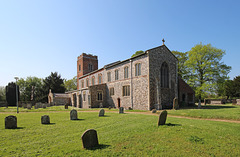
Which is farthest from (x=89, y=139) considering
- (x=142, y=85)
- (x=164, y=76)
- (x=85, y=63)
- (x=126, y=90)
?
(x=85, y=63)

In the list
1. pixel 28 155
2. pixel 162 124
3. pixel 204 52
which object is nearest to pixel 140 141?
pixel 162 124

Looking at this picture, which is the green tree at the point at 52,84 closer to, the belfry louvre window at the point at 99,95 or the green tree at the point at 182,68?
the belfry louvre window at the point at 99,95

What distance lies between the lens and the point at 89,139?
550 centimetres

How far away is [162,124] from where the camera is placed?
8.84 m

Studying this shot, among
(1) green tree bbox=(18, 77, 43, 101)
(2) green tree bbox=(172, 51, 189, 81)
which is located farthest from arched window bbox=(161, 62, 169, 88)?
(1) green tree bbox=(18, 77, 43, 101)

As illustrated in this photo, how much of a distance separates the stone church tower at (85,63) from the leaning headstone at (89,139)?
4243 centimetres

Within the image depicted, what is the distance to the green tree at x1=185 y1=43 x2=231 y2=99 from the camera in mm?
25031

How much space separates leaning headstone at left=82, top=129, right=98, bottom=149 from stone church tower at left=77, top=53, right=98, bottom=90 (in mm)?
42435

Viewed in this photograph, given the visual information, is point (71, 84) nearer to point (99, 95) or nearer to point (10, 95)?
point (10, 95)

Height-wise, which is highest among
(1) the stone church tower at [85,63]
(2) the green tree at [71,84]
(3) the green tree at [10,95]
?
(1) the stone church tower at [85,63]

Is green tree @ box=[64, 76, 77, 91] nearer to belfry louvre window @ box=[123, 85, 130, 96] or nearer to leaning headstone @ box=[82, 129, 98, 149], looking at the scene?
belfry louvre window @ box=[123, 85, 130, 96]

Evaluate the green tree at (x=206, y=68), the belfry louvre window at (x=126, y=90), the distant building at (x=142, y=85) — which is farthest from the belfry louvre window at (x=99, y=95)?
the green tree at (x=206, y=68)

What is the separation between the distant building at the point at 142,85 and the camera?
20.9m

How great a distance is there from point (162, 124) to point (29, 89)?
6653 centimetres
